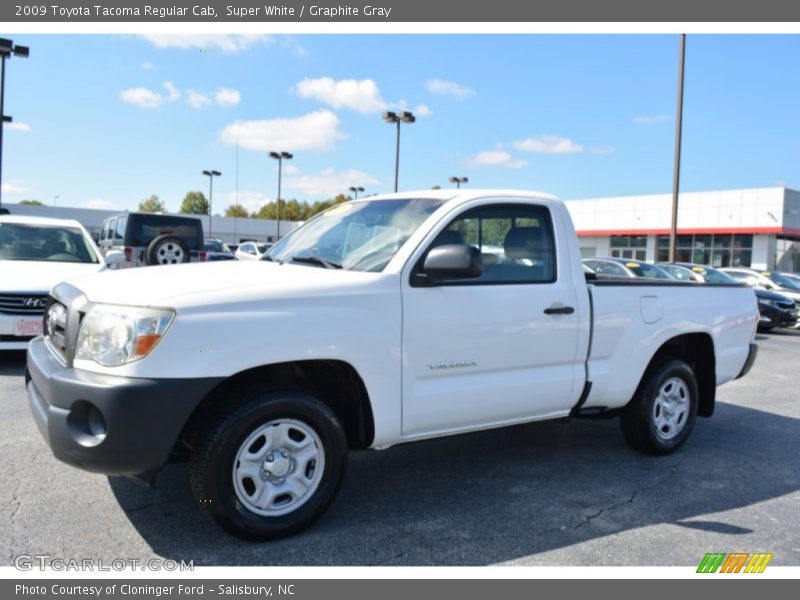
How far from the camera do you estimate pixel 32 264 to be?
805cm

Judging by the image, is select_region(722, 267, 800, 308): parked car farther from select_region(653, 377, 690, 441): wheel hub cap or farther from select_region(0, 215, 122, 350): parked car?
select_region(0, 215, 122, 350): parked car

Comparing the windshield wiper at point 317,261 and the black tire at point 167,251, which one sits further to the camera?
the black tire at point 167,251

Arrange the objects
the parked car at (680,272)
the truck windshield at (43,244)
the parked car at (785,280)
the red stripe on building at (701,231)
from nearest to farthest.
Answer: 1. the truck windshield at (43,244)
2. the parked car at (680,272)
3. the parked car at (785,280)
4. the red stripe on building at (701,231)

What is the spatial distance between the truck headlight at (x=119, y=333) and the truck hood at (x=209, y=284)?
5 centimetres

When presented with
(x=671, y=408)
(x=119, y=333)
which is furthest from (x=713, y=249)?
(x=119, y=333)

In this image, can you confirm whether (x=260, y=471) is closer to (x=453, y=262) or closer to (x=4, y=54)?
(x=453, y=262)

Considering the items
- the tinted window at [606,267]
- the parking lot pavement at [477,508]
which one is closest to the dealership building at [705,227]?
the tinted window at [606,267]

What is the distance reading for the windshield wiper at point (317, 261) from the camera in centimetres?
391

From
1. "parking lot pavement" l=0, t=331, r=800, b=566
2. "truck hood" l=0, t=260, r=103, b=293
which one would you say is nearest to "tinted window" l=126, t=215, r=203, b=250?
"truck hood" l=0, t=260, r=103, b=293

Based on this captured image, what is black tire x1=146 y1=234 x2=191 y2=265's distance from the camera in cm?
1349

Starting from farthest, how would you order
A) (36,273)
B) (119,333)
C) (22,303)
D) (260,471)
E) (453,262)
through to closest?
(36,273) < (22,303) < (453,262) < (260,471) < (119,333)

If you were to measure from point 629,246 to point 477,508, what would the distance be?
42.3 meters

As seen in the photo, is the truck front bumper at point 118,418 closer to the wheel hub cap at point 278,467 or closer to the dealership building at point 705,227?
→ the wheel hub cap at point 278,467

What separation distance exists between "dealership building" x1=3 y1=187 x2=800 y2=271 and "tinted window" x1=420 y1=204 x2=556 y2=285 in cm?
3620
